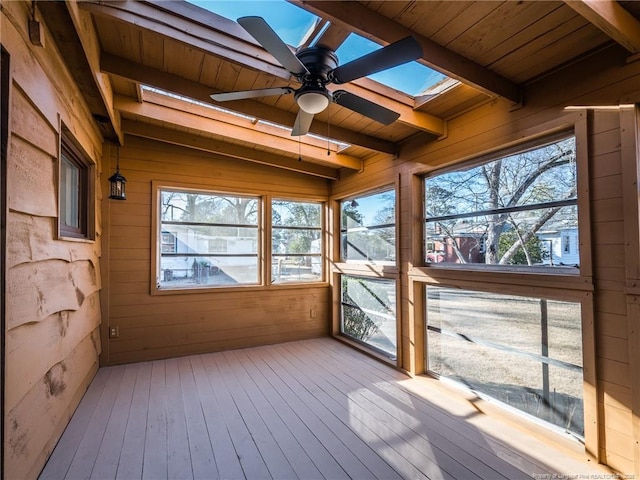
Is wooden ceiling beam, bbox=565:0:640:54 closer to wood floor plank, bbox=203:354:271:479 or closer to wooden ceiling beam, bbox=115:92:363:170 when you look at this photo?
wooden ceiling beam, bbox=115:92:363:170

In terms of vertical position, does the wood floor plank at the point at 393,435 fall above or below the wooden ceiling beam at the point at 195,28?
below

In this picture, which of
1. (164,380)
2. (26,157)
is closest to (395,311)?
(164,380)

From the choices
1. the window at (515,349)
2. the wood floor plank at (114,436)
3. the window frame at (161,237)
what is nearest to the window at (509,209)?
the window at (515,349)

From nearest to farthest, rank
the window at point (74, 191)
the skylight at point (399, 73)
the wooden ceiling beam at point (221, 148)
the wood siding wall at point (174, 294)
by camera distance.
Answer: the skylight at point (399, 73) → the window at point (74, 191) → the wooden ceiling beam at point (221, 148) → the wood siding wall at point (174, 294)

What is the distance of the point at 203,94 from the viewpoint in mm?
2697

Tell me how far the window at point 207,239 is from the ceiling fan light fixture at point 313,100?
8.59 feet

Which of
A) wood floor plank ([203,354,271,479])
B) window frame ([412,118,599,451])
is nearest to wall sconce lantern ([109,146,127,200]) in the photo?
wood floor plank ([203,354,271,479])

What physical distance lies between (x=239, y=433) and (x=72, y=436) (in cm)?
116

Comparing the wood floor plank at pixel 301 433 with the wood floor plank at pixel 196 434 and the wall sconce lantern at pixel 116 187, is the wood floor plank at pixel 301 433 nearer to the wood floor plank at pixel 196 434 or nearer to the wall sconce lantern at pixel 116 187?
the wood floor plank at pixel 196 434

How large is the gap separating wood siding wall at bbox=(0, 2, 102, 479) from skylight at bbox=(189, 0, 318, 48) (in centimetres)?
101

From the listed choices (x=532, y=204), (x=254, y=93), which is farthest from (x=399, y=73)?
(x=532, y=204)

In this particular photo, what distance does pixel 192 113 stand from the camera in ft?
10.9

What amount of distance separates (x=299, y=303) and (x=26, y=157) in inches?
138

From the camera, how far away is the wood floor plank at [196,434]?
192cm
